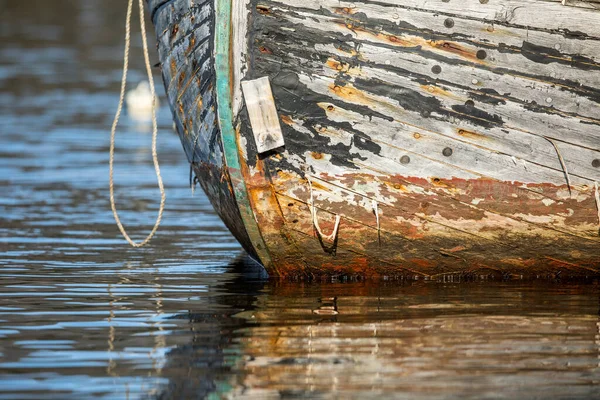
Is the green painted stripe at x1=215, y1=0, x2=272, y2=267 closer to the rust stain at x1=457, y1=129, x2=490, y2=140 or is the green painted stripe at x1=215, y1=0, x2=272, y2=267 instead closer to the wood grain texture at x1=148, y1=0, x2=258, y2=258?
the wood grain texture at x1=148, y1=0, x2=258, y2=258

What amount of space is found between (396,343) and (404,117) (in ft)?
4.79

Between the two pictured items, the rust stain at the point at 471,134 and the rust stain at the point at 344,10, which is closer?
the rust stain at the point at 344,10

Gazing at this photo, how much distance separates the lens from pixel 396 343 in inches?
204

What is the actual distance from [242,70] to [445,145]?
1109mm

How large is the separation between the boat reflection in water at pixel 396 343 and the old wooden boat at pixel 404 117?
0.35m

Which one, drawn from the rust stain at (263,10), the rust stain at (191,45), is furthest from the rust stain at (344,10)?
the rust stain at (191,45)

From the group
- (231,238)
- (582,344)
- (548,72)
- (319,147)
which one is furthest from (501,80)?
(231,238)

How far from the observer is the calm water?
456 centimetres

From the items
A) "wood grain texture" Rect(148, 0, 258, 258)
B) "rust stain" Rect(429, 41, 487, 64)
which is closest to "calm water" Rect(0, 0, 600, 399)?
"wood grain texture" Rect(148, 0, 258, 258)

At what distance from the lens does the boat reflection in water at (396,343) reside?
4516mm

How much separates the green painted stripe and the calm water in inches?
16.5

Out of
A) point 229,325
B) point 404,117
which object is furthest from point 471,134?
point 229,325

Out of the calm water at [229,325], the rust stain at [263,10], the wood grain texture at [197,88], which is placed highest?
the rust stain at [263,10]

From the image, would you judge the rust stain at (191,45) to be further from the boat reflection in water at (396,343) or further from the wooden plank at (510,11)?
the boat reflection in water at (396,343)
